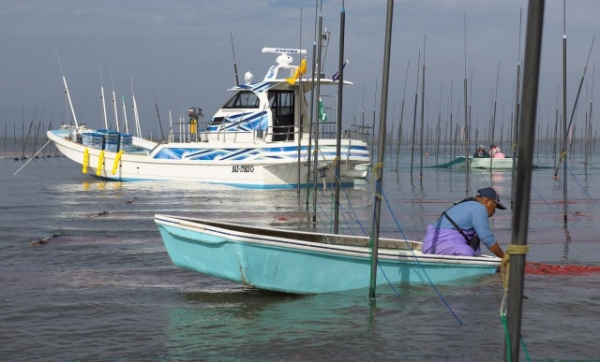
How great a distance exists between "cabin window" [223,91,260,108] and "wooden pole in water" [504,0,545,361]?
24690 mm

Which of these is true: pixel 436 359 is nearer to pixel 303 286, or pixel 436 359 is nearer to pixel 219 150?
pixel 303 286

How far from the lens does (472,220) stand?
33.3 feet

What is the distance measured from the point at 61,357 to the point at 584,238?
37.6 ft

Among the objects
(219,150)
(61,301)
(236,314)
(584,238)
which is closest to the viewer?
(236,314)

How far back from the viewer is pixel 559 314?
30.2ft

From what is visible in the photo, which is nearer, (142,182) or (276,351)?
(276,351)

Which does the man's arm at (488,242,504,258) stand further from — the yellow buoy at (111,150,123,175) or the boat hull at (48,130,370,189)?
the yellow buoy at (111,150,123,175)

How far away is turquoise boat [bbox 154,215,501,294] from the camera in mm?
9375

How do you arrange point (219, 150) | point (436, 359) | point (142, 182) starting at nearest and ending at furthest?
point (436, 359)
point (219, 150)
point (142, 182)

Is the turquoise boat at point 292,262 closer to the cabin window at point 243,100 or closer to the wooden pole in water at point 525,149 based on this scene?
the wooden pole in water at point 525,149

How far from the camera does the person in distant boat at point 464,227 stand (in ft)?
33.2

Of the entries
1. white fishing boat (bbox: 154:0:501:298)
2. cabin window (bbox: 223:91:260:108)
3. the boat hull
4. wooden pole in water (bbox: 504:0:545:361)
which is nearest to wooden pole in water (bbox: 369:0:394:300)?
white fishing boat (bbox: 154:0:501:298)

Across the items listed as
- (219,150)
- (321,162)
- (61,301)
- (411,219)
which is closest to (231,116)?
(219,150)

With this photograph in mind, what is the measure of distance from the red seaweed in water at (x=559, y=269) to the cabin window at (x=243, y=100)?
18.4 metres
